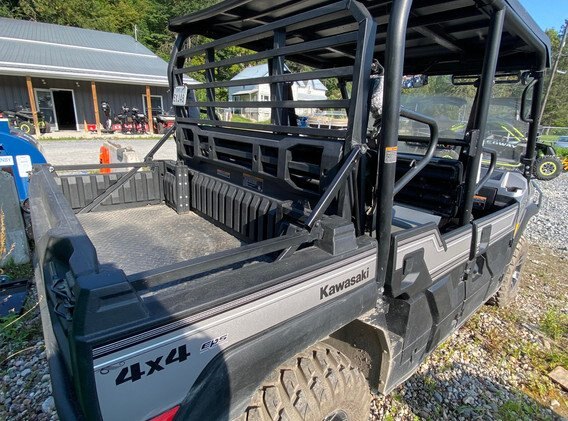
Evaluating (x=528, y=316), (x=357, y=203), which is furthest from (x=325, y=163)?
(x=528, y=316)

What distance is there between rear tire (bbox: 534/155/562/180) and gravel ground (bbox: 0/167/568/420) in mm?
1484

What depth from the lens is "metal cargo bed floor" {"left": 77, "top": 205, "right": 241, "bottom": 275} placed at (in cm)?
241

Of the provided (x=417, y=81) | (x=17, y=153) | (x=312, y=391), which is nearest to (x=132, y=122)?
(x=17, y=153)

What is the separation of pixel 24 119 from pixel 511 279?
20.3m

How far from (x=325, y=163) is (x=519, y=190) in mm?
2518

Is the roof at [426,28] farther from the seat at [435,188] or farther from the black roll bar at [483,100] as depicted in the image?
the seat at [435,188]

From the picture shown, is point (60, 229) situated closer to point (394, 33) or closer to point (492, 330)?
point (394, 33)

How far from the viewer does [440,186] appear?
9.98 ft

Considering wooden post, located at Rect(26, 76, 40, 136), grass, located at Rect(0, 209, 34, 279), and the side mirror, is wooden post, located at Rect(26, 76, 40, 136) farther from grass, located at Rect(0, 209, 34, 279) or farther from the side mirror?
the side mirror

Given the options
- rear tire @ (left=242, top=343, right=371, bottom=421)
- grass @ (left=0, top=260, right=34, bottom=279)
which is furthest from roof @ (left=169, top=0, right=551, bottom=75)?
grass @ (left=0, top=260, right=34, bottom=279)

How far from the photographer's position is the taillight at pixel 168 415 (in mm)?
1092

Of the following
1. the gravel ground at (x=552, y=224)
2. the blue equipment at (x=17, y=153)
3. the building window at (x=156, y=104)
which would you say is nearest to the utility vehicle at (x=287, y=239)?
the blue equipment at (x=17, y=153)

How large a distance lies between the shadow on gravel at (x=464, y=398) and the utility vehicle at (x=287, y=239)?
0.57 m

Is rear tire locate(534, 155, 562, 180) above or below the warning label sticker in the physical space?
below
